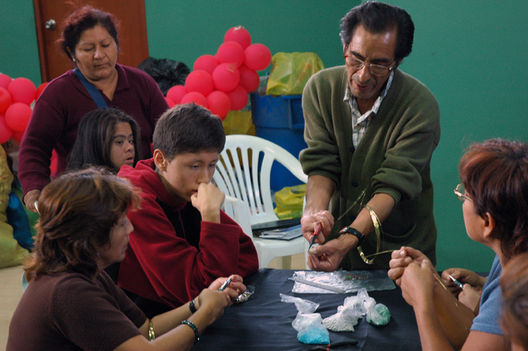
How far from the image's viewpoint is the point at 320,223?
6.57 feet

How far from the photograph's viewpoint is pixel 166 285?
5.58ft

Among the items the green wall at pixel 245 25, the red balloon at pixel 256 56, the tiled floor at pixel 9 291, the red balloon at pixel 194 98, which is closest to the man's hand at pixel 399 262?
the tiled floor at pixel 9 291

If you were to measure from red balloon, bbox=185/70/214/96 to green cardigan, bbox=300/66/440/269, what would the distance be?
2271mm

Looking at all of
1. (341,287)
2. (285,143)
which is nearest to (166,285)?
(341,287)

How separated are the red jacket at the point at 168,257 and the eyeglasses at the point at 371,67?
758 millimetres

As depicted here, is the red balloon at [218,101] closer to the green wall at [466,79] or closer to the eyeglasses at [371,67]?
the green wall at [466,79]

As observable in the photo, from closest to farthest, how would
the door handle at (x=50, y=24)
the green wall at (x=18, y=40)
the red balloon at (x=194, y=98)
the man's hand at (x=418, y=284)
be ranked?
1. the man's hand at (x=418, y=284)
2. the red balloon at (x=194, y=98)
3. the green wall at (x=18, y=40)
4. the door handle at (x=50, y=24)

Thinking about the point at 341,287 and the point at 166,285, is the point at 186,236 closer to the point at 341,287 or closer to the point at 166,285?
the point at 166,285

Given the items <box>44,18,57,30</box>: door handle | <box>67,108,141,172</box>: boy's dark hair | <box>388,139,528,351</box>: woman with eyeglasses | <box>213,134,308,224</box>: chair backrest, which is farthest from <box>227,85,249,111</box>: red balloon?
<box>388,139,528,351</box>: woman with eyeglasses

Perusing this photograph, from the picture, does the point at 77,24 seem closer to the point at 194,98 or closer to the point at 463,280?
the point at 194,98

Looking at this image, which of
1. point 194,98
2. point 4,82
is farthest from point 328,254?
point 4,82

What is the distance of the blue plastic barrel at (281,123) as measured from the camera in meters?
5.04

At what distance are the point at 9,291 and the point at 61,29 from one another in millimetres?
2920

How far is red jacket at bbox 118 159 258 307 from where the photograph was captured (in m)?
1.71
